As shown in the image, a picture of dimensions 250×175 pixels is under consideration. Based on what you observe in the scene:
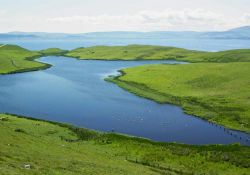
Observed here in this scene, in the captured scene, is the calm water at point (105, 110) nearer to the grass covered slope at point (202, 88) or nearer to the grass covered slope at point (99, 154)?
the grass covered slope at point (202, 88)

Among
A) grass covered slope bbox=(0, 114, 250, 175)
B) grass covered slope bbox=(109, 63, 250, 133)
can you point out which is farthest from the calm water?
grass covered slope bbox=(0, 114, 250, 175)

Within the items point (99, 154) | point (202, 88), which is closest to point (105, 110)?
point (99, 154)

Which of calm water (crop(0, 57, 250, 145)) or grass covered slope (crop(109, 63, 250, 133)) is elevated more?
grass covered slope (crop(109, 63, 250, 133))

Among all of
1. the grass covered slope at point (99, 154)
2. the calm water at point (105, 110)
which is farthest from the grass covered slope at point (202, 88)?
the grass covered slope at point (99, 154)

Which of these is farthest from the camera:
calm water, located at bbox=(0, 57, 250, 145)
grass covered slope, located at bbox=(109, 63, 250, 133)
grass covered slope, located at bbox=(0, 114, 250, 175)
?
grass covered slope, located at bbox=(109, 63, 250, 133)

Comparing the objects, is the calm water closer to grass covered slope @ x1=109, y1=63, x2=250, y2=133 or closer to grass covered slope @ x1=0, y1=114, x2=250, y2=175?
grass covered slope @ x1=109, y1=63, x2=250, y2=133
